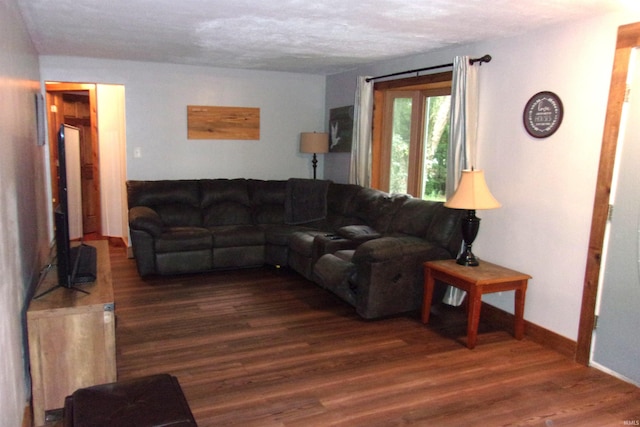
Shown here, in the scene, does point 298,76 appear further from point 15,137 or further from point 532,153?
point 15,137

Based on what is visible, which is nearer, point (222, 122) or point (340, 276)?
point (340, 276)

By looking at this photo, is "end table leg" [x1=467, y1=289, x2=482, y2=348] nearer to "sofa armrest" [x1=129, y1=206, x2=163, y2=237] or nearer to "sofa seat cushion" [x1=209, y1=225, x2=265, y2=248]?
"sofa seat cushion" [x1=209, y1=225, x2=265, y2=248]

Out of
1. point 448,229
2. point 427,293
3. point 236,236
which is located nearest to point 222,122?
point 236,236

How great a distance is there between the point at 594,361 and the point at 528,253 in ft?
2.78

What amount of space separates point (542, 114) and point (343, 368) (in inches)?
89.9

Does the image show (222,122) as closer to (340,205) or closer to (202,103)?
(202,103)

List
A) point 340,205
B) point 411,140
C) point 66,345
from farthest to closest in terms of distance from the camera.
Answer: point 411,140, point 340,205, point 66,345

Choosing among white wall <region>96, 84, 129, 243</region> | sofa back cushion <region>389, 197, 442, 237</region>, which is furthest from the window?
white wall <region>96, 84, 129, 243</region>

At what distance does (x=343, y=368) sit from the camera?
3.10 m

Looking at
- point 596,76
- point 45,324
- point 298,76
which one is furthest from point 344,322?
point 298,76

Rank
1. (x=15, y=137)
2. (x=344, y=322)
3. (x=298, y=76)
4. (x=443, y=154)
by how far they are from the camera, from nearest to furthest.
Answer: (x=15, y=137), (x=344, y=322), (x=443, y=154), (x=298, y=76)

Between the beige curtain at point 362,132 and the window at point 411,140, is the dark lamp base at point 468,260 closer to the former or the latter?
the window at point 411,140

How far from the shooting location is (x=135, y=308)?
161 inches

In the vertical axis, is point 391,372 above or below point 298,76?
below
